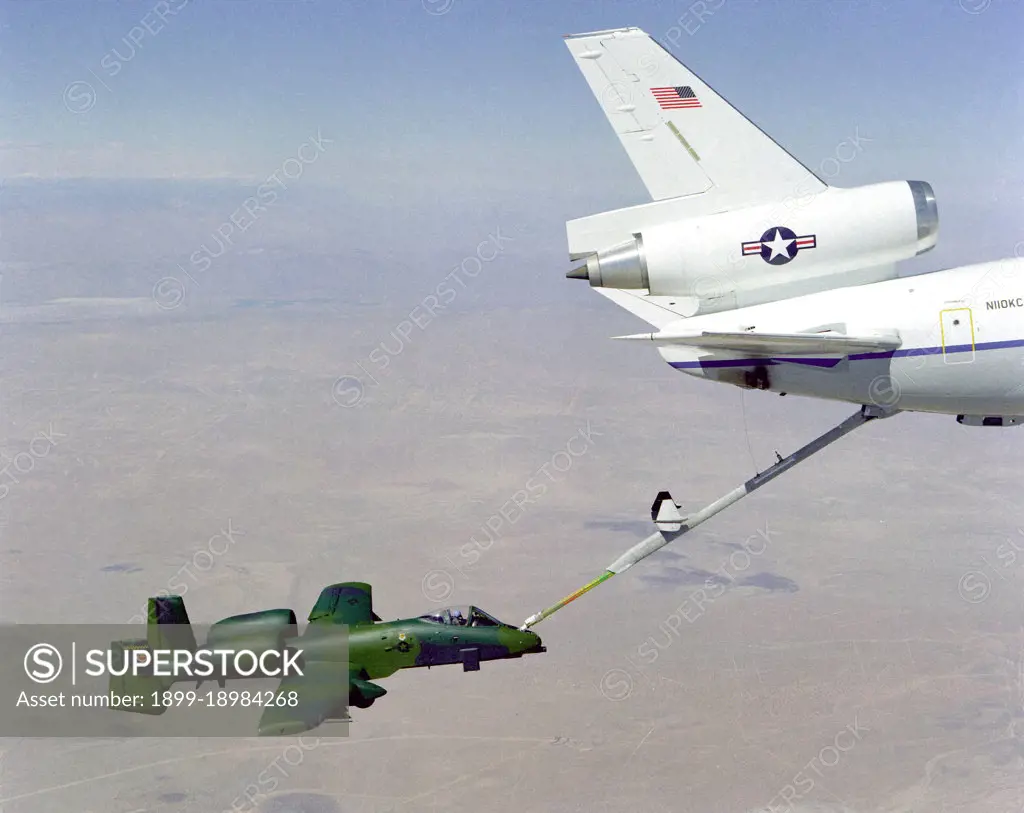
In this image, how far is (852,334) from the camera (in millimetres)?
25703

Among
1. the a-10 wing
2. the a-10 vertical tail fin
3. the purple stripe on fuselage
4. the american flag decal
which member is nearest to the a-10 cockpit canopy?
the a-10 wing

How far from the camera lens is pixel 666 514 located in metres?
28.1

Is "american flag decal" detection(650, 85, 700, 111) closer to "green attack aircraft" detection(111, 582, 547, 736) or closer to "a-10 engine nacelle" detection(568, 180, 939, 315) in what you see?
"a-10 engine nacelle" detection(568, 180, 939, 315)

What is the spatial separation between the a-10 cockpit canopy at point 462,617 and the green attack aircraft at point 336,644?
0.09 ft

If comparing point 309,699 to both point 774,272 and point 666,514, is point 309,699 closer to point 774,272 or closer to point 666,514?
point 666,514

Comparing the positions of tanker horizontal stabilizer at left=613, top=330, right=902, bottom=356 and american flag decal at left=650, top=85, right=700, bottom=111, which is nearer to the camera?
tanker horizontal stabilizer at left=613, top=330, right=902, bottom=356

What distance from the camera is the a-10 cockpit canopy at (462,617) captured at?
34.0 meters

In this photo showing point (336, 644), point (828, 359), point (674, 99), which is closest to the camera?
point (828, 359)

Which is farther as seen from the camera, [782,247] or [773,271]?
[773,271]

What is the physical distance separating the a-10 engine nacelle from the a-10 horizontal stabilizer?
451 cm

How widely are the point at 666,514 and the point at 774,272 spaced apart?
579 cm

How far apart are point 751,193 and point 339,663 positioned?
15.9 m

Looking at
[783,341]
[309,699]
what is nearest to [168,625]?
[309,699]

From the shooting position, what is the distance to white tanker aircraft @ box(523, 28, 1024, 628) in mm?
25391
